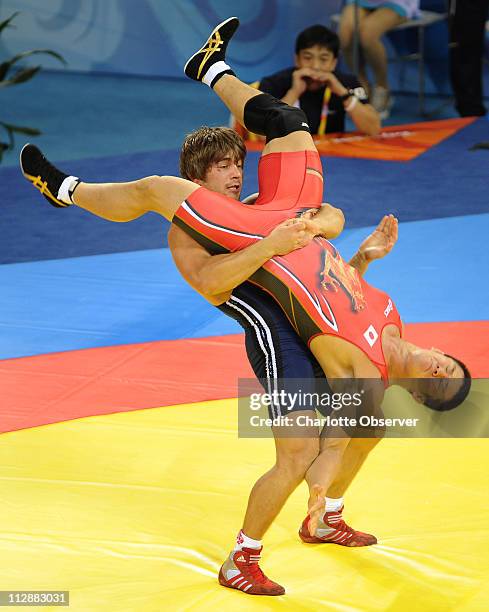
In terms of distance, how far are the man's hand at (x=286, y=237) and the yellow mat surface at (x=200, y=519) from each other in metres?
1.09

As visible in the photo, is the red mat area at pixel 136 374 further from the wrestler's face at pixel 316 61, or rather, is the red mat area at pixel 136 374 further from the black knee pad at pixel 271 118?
the wrestler's face at pixel 316 61

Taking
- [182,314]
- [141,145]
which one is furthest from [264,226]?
[141,145]

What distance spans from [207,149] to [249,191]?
15.2 feet

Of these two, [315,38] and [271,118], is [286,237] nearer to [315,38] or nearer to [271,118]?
[271,118]

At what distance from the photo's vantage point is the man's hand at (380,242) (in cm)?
436

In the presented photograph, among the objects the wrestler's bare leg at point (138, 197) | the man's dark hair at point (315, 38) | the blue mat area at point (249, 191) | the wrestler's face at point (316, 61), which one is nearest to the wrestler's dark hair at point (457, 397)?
the wrestler's bare leg at point (138, 197)

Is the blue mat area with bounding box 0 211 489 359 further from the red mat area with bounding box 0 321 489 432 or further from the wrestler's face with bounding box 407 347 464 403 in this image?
the wrestler's face with bounding box 407 347 464 403

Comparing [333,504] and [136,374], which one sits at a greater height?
[333,504]

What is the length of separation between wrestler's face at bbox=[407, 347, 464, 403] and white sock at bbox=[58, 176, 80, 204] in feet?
4.74

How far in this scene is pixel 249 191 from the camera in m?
8.70

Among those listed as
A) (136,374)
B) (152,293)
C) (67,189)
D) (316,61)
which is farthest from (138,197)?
(316,61)

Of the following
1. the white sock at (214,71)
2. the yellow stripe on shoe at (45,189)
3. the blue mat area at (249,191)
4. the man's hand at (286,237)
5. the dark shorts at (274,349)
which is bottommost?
the blue mat area at (249,191)

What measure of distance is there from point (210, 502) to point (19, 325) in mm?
2303

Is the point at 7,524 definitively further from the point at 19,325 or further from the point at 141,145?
the point at 141,145
